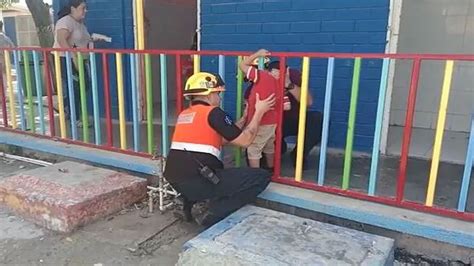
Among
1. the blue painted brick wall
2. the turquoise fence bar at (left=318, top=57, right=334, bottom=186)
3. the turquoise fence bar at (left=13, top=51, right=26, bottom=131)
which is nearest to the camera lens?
the turquoise fence bar at (left=318, top=57, right=334, bottom=186)

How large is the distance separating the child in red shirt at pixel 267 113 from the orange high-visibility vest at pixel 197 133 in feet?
1.08

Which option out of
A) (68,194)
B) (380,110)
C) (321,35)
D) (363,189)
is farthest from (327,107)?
(68,194)

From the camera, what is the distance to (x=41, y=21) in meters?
7.64

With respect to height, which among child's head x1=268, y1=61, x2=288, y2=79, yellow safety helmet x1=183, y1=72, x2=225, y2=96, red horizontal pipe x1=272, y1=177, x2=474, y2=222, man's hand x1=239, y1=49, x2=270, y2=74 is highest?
man's hand x1=239, y1=49, x2=270, y2=74

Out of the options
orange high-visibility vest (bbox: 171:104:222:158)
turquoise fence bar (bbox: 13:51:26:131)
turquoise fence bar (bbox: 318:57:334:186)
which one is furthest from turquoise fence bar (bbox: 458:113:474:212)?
turquoise fence bar (bbox: 13:51:26:131)

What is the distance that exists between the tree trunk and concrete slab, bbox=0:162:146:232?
179 inches

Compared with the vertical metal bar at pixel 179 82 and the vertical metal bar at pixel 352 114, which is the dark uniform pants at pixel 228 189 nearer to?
the vertical metal bar at pixel 352 114

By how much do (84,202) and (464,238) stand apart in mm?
2481

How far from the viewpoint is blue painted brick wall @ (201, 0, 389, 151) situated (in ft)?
12.9

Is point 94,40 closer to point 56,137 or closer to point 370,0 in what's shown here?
point 56,137

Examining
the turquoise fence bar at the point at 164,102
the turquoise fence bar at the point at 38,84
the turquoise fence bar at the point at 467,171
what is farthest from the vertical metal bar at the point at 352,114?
the turquoise fence bar at the point at 38,84

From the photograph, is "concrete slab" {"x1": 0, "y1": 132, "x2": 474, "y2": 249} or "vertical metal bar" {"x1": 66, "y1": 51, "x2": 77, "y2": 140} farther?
"vertical metal bar" {"x1": 66, "y1": 51, "x2": 77, "y2": 140}

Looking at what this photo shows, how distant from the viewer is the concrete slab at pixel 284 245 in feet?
7.51

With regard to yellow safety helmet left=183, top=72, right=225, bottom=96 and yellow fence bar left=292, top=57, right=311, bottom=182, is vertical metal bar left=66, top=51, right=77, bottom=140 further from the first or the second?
yellow fence bar left=292, top=57, right=311, bottom=182
